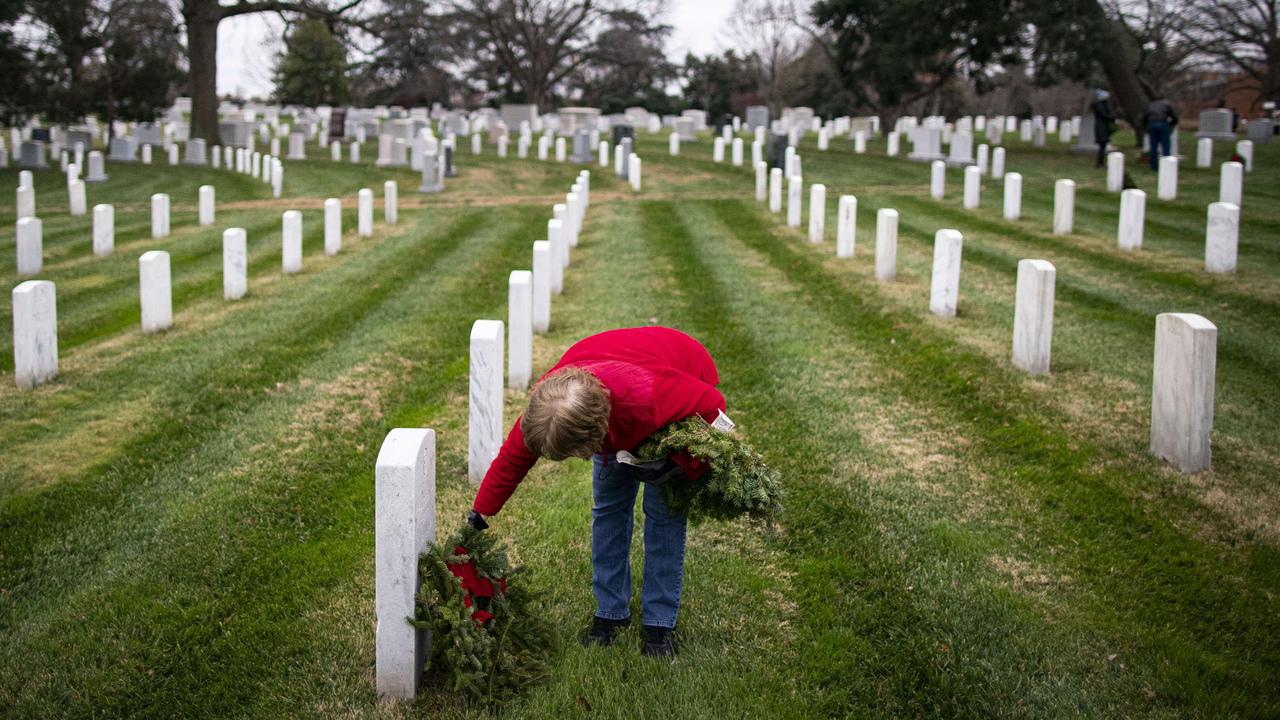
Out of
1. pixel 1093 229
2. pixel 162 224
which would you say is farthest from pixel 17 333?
pixel 1093 229

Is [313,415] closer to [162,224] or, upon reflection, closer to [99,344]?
[99,344]

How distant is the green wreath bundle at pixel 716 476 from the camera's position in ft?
13.1

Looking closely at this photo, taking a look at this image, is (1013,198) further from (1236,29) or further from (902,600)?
(1236,29)

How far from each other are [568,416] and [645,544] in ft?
3.33

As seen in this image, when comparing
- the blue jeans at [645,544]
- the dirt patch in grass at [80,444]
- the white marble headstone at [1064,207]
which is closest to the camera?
the blue jeans at [645,544]

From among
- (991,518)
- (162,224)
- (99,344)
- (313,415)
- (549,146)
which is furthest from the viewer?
(549,146)

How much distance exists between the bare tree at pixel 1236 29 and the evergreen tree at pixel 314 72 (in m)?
43.0

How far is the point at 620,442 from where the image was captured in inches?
162

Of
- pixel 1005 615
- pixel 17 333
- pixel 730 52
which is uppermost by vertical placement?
pixel 730 52

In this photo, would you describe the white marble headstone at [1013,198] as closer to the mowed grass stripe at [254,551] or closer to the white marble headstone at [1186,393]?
the white marble headstone at [1186,393]

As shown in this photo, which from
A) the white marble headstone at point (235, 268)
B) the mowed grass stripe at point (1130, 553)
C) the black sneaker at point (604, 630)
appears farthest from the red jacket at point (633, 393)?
the white marble headstone at point (235, 268)

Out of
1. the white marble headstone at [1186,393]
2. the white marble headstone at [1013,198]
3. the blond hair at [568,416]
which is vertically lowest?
the white marble headstone at [1186,393]

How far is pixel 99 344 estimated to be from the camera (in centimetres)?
1074

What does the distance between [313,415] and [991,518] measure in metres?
4.84
